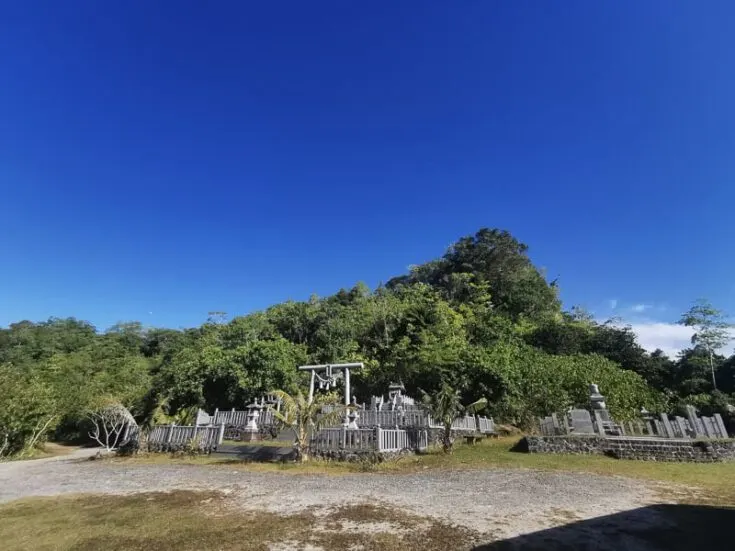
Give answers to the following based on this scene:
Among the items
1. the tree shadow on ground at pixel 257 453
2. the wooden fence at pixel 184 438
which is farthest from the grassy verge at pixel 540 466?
the wooden fence at pixel 184 438

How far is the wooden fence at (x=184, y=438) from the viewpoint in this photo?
15805 millimetres

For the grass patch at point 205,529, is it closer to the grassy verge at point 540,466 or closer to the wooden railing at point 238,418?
the grassy verge at point 540,466

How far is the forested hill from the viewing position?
24.0 meters

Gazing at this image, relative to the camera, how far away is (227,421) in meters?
20.2

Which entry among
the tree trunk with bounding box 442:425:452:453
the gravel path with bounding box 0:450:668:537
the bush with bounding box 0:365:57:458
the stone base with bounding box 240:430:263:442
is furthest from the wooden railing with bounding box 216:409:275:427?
the tree trunk with bounding box 442:425:452:453

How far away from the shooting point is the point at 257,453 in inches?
557

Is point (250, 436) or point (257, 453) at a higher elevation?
point (250, 436)

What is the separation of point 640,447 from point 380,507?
11138mm

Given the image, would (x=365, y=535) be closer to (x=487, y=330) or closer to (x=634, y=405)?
(x=634, y=405)

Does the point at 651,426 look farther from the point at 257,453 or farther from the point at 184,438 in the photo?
the point at 184,438

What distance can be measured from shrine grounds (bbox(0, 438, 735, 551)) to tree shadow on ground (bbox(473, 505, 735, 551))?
0.08 feet

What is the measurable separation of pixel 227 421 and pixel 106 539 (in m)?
15.4

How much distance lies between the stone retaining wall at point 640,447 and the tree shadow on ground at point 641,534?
701 centimetres

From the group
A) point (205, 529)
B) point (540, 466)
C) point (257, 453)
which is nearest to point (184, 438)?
point (257, 453)
